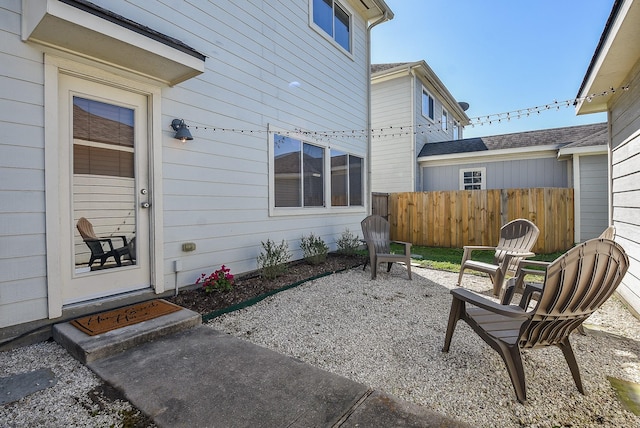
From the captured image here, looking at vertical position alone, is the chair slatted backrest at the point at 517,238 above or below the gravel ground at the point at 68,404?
above

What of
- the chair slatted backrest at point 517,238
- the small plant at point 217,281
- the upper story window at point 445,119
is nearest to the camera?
the small plant at point 217,281

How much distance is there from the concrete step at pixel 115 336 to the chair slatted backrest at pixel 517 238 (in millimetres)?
4040

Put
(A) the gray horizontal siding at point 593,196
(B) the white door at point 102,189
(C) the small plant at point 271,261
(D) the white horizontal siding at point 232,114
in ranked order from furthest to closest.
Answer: (A) the gray horizontal siding at point 593,196 → (C) the small plant at point 271,261 → (D) the white horizontal siding at point 232,114 → (B) the white door at point 102,189

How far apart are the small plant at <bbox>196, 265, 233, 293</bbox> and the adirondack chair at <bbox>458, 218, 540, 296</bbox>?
3.29 meters

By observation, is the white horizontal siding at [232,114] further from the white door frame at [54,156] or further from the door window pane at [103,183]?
the white door frame at [54,156]

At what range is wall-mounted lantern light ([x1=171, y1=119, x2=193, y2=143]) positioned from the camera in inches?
134

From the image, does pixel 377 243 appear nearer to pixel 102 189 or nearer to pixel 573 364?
pixel 573 364


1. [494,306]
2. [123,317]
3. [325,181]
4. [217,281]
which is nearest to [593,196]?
[325,181]

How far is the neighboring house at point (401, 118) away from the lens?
402 inches

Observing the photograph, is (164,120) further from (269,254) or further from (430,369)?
(430,369)

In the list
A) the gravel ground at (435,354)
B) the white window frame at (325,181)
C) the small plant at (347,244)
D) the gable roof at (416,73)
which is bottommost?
the gravel ground at (435,354)

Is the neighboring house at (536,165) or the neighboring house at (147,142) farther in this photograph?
the neighboring house at (536,165)

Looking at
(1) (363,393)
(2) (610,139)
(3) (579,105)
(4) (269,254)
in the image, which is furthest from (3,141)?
(2) (610,139)

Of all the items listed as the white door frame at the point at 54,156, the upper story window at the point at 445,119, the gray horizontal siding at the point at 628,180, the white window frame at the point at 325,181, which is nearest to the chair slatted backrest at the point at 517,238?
the gray horizontal siding at the point at 628,180
